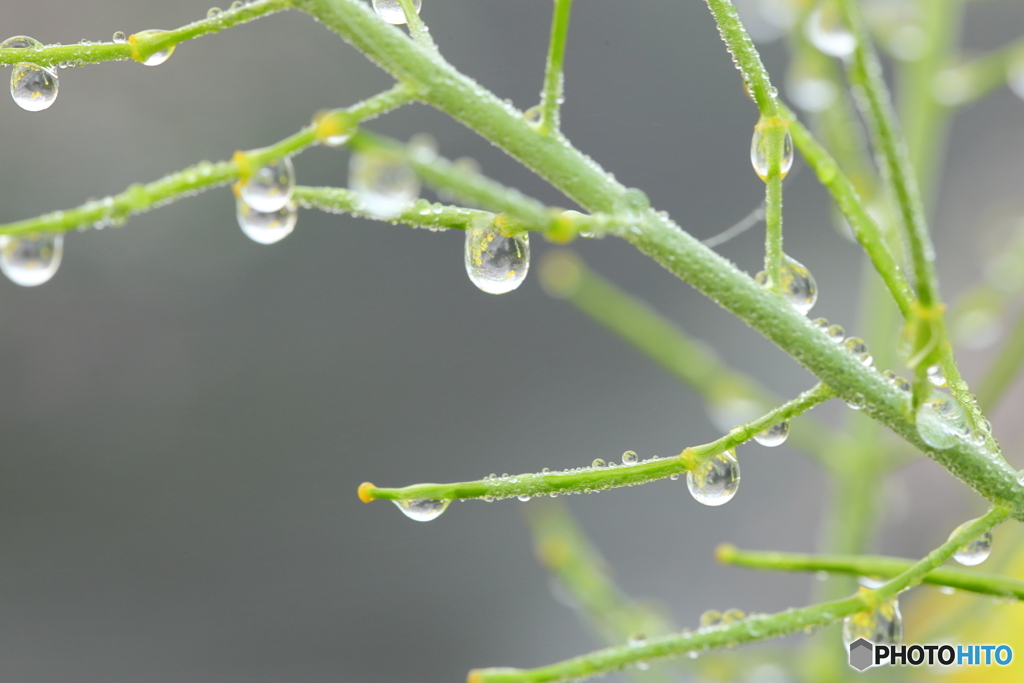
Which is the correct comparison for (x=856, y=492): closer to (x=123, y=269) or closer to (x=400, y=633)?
(x=400, y=633)

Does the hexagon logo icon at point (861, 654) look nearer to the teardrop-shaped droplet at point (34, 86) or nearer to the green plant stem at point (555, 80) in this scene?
the green plant stem at point (555, 80)

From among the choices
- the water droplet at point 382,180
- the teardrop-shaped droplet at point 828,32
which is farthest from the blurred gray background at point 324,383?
the water droplet at point 382,180

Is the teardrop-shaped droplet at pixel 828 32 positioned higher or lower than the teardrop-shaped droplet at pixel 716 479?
higher

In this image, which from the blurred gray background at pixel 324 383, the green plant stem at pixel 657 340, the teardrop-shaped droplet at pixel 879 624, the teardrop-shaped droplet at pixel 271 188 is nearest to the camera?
the teardrop-shaped droplet at pixel 271 188

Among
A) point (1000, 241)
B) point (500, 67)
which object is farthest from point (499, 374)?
point (1000, 241)

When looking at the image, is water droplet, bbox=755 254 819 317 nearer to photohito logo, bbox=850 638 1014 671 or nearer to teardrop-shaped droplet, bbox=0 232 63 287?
photohito logo, bbox=850 638 1014 671

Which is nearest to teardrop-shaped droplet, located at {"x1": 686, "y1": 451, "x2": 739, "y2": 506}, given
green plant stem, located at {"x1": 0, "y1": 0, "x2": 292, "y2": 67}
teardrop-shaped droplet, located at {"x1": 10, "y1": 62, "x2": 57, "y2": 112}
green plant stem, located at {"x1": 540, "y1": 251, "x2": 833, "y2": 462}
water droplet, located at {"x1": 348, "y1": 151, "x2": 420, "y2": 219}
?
water droplet, located at {"x1": 348, "y1": 151, "x2": 420, "y2": 219}
